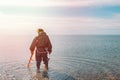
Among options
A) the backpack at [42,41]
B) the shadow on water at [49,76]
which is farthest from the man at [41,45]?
the shadow on water at [49,76]

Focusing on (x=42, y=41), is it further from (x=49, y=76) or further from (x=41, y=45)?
(x=49, y=76)

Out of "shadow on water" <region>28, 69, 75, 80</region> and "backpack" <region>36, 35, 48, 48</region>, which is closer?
"shadow on water" <region>28, 69, 75, 80</region>

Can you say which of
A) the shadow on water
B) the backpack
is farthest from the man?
the shadow on water

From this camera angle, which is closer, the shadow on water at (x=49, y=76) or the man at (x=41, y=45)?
the shadow on water at (x=49, y=76)

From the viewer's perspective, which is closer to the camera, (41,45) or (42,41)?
(42,41)

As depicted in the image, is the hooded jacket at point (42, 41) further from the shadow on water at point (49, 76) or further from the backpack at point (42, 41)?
the shadow on water at point (49, 76)

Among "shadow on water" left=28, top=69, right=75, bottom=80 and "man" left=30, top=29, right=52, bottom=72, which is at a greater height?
"man" left=30, top=29, right=52, bottom=72

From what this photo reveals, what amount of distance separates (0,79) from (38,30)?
4.95m

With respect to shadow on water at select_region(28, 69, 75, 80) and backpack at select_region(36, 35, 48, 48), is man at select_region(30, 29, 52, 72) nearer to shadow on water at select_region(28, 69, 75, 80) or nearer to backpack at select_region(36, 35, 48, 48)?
backpack at select_region(36, 35, 48, 48)

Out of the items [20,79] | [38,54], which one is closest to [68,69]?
[38,54]

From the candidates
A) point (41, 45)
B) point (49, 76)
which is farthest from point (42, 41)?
point (49, 76)

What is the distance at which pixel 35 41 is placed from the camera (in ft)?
70.5

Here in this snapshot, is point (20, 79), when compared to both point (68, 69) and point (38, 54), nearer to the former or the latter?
point (38, 54)

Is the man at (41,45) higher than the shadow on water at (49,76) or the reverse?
higher
